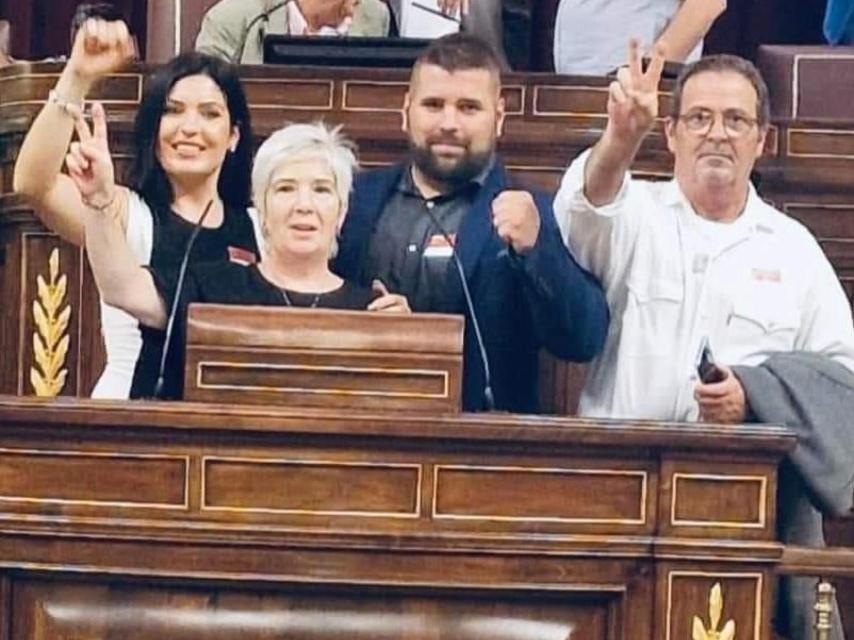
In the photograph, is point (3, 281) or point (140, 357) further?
point (3, 281)

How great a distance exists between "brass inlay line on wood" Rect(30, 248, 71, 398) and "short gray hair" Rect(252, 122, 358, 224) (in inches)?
39.1

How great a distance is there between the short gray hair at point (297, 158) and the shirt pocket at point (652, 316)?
18.8 inches

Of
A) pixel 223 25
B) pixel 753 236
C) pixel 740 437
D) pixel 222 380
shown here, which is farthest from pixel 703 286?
pixel 223 25

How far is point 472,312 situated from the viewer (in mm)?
4301

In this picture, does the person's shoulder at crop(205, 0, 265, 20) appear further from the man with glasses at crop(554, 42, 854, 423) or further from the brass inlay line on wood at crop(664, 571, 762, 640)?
the brass inlay line on wood at crop(664, 571, 762, 640)

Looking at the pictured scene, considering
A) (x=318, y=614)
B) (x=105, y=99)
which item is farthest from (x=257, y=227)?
(x=105, y=99)

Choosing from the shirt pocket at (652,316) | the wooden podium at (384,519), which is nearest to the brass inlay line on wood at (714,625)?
the wooden podium at (384,519)

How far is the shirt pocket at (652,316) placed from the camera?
169 inches

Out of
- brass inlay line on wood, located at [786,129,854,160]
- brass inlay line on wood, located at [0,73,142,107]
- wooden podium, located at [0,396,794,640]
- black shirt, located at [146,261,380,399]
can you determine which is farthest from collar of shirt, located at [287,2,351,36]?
wooden podium, located at [0,396,794,640]

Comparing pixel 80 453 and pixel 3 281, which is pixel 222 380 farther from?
pixel 3 281

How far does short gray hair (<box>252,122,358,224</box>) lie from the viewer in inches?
165

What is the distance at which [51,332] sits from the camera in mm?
5141

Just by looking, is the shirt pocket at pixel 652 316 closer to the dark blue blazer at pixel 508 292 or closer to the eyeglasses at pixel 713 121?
the dark blue blazer at pixel 508 292

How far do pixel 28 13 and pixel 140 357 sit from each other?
3421 millimetres
